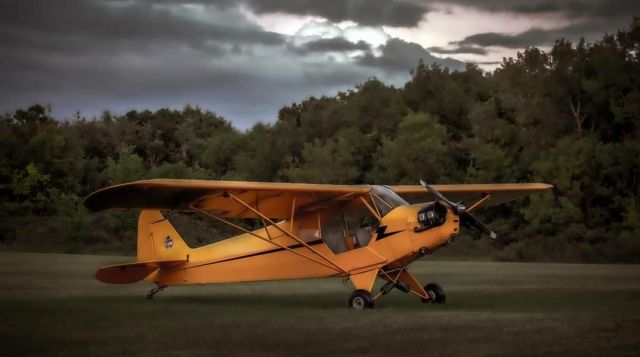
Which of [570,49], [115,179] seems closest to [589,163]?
[570,49]

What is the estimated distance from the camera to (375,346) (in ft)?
32.9

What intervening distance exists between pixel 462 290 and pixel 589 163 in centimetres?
2918

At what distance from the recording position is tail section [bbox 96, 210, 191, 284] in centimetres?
1736

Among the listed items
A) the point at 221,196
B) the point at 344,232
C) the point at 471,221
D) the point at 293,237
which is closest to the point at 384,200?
the point at 344,232

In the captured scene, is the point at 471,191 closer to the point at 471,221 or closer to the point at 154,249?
the point at 471,221

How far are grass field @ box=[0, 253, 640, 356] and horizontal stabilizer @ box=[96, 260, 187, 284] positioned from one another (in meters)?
0.47

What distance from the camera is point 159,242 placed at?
59.9 ft

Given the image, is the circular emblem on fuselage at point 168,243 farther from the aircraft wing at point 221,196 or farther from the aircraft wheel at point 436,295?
the aircraft wheel at point 436,295

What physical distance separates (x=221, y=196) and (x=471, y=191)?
5.75 meters

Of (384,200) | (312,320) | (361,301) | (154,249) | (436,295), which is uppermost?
(384,200)

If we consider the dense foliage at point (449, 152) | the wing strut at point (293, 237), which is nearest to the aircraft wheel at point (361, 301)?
the wing strut at point (293, 237)

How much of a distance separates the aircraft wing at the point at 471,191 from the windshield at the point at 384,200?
214 cm

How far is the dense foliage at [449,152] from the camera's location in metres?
46.4

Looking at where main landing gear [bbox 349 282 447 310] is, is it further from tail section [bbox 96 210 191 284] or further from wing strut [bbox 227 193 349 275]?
tail section [bbox 96 210 191 284]
